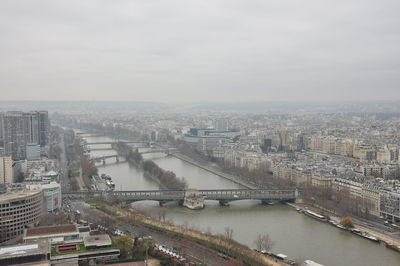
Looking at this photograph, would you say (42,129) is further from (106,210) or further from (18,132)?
(106,210)

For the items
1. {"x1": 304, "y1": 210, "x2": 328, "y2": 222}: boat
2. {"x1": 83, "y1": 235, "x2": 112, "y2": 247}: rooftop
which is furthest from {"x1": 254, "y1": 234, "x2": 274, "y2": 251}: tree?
{"x1": 83, "y1": 235, "x2": 112, "y2": 247}: rooftop

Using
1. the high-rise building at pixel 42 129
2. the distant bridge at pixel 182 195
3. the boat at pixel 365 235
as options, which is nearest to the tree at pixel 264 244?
the boat at pixel 365 235

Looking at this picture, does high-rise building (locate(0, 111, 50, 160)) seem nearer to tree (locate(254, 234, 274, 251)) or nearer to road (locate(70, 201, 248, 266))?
road (locate(70, 201, 248, 266))

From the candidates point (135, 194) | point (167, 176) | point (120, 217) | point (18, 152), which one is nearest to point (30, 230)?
point (120, 217)

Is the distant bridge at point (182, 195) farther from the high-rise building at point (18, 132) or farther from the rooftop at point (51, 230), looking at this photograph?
the high-rise building at point (18, 132)

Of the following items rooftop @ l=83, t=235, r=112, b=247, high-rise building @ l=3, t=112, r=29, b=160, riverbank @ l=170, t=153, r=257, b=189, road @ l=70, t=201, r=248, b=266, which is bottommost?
riverbank @ l=170, t=153, r=257, b=189
